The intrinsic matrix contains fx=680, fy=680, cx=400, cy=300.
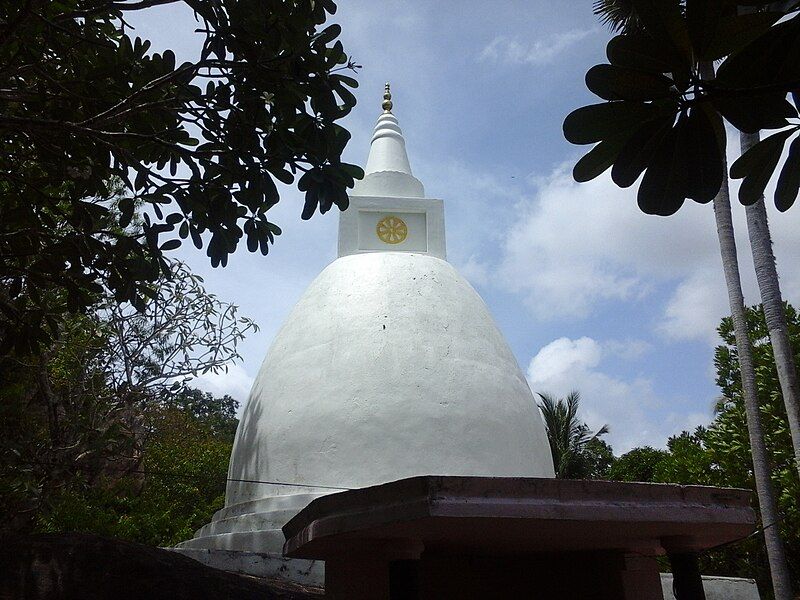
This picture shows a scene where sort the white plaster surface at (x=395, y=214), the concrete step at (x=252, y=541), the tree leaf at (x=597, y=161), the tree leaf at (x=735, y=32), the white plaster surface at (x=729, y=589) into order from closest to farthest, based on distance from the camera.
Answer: the tree leaf at (x=735, y=32), the tree leaf at (x=597, y=161), the white plaster surface at (x=729, y=589), the concrete step at (x=252, y=541), the white plaster surface at (x=395, y=214)

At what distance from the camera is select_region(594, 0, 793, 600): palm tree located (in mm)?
8055

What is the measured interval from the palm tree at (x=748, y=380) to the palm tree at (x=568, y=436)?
481 inches

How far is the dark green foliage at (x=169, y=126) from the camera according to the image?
4.08 meters

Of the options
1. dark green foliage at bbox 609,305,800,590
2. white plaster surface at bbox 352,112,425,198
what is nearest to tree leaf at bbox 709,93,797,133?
white plaster surface at bbox 352,112,425,198

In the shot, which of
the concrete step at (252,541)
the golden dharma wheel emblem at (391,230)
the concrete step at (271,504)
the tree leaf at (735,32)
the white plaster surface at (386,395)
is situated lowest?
the concrete step at (252,541)

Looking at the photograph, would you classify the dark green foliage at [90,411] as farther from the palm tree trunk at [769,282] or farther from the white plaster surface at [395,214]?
the palm tree trunk at [769,282]

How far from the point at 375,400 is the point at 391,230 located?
3.40m

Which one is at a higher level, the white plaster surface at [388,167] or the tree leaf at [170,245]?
the white plaster surface at [388,167]

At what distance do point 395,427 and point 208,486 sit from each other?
10095mm

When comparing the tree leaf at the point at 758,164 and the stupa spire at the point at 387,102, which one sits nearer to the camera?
the tree leaf at the point at 758,164

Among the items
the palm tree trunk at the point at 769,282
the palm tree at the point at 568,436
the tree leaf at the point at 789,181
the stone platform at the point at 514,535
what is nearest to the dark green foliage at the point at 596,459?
the palm tree at the point at 568,436

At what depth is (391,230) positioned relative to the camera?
34.2ft

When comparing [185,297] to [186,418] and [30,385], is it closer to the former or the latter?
[30,385]

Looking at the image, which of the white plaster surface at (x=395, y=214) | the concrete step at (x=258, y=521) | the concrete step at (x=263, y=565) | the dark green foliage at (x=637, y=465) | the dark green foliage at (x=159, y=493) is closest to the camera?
the concrete step at (x=263, y=565)
